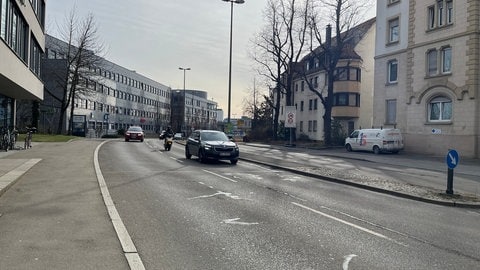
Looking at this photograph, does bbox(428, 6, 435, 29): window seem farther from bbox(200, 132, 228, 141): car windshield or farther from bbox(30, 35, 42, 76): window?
bbox(30, 35, 42, 76): window

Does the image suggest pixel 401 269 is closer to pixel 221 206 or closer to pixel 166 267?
pixel 166 267

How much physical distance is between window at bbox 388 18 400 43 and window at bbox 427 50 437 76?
5.02 m

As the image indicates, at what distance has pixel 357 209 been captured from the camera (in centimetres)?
977

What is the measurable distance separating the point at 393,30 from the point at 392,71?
3550mm

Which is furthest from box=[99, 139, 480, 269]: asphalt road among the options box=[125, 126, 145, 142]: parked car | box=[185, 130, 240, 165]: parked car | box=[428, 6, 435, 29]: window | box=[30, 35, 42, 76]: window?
box=[125, 126, 145, 142]: parked car

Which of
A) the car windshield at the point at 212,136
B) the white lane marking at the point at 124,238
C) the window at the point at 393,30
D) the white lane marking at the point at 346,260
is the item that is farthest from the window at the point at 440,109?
the white lane marking at the point at 346,260

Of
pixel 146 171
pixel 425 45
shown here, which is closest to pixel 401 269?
pixel 146 171

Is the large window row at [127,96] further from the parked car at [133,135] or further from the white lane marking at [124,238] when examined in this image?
the white lane marking at [124,238]

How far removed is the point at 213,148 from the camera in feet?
68.3

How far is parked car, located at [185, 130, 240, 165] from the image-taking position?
20844 mm

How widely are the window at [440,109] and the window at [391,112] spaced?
4780 millimetres

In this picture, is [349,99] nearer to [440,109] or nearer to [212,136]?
[440,109]

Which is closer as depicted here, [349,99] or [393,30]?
[393,30]

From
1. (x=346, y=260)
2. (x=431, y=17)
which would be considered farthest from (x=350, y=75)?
(x=346, y=260)
